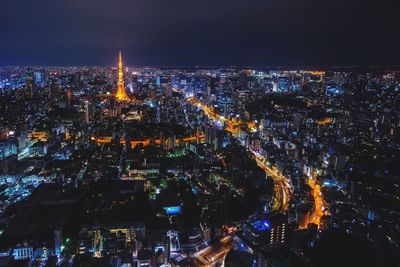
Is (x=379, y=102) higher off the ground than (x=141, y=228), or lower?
higher

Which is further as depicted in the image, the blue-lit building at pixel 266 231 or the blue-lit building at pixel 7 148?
the blue-lit building at pixel 7 148

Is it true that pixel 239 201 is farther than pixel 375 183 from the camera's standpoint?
No

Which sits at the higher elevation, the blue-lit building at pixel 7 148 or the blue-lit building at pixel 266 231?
the blue-lit building at pixel 7 148

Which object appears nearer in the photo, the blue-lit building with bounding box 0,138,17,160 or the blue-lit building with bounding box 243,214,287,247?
the blue-lit building with bounding box 243,214,287,247

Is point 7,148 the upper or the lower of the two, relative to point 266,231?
upper

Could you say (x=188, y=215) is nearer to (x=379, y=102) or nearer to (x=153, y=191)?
(x=153, y=191)

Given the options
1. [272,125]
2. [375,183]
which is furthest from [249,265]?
[272,125]

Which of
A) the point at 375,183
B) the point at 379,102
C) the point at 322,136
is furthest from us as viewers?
the point at 379,102

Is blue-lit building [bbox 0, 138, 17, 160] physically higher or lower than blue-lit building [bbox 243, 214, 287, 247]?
higher

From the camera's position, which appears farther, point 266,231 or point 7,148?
point 7,148

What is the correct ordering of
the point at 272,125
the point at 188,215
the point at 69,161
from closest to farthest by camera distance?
the point at 188,215 → the point at 69,161 → the point at 272,125
